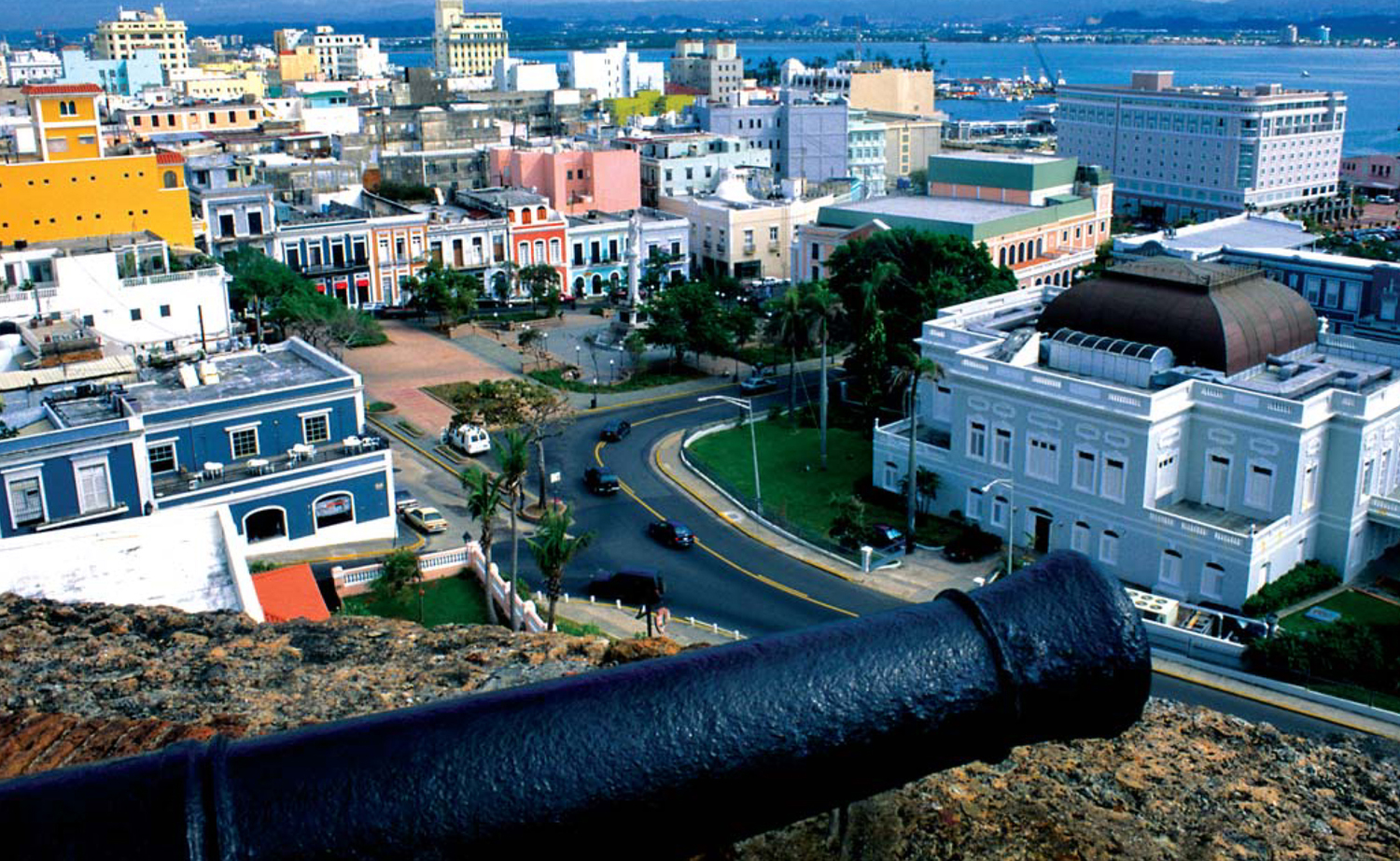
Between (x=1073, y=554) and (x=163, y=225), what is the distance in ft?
184

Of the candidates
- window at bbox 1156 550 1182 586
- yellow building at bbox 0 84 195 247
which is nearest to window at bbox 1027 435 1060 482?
window at bbox 1156 550 1182 586

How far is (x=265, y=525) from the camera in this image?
3447 centimetres

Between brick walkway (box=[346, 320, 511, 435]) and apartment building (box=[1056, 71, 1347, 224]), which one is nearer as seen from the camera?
brick walkway (box=[346, 320, 511, 435])

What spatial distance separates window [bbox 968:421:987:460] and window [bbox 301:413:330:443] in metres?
17.9

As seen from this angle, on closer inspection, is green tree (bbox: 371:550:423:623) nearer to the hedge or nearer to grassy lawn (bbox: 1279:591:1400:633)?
the hedge

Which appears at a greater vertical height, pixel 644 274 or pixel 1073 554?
pixel 1073 554

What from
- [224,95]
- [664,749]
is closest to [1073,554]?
[664,749]

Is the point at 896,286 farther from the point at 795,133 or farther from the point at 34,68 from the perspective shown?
the point at 34,68

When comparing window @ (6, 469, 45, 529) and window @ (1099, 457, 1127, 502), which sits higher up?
window @ (6, 469, 45, 529)

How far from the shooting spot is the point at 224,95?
142 m

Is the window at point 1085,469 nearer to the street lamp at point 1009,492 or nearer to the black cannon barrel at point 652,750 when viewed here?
the street lamp at point 1009,492

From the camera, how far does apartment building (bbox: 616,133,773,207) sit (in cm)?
8181

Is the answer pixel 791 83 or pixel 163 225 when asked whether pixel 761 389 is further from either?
pixel 791 83

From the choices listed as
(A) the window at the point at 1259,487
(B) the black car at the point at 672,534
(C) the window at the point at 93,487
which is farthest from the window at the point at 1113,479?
(C) the window at the point at 93,487
